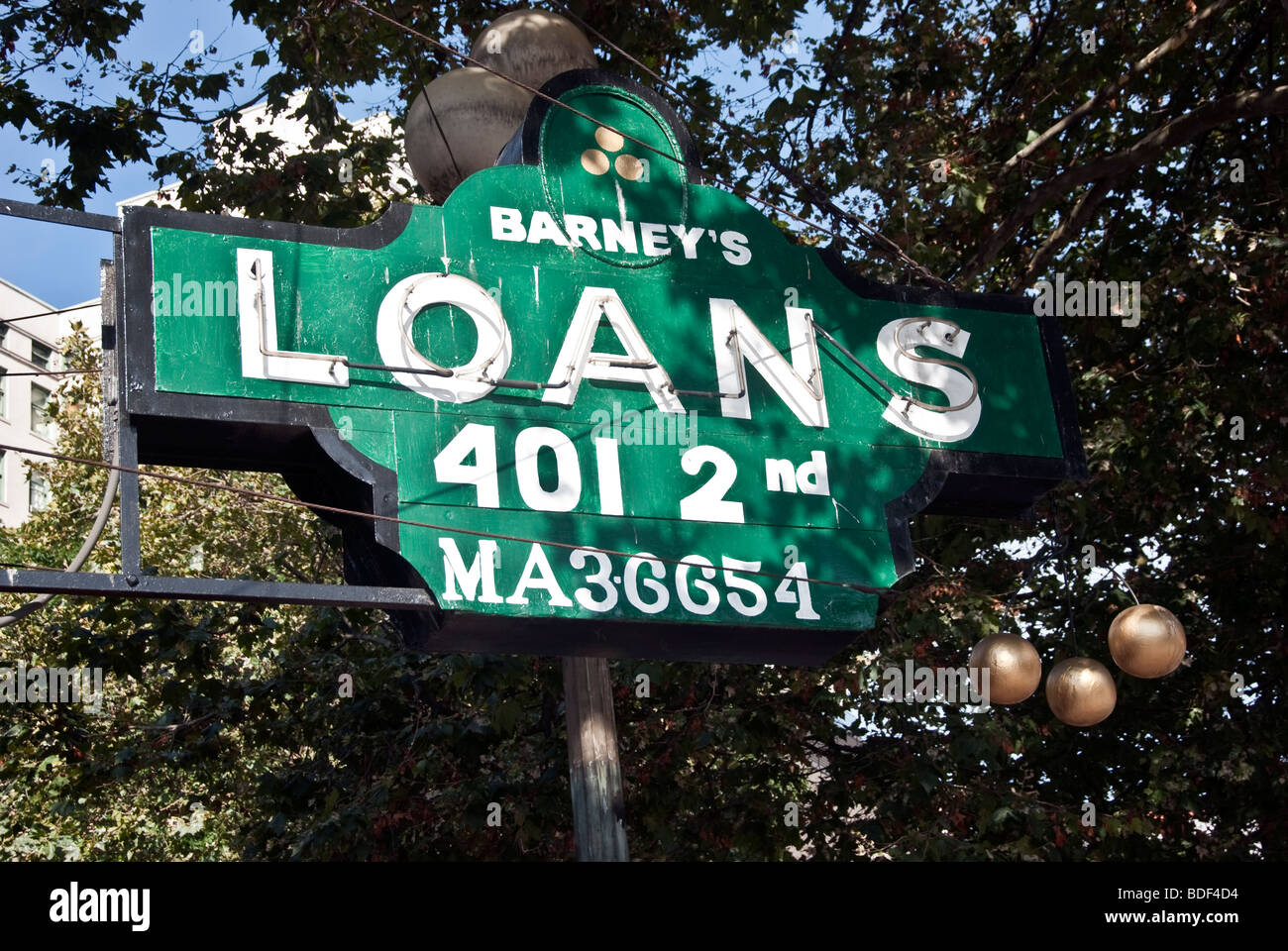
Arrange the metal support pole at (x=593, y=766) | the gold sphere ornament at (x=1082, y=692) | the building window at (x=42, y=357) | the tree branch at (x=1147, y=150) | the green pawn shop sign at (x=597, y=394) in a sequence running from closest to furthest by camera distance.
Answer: the green pawn shop sign at (x=597, y=394) → the metal support pole at (x=593, y=766) → the gold sphere ornament at (x=1082, y=692) → the tree branch at (x=1147, y=150) → the building window at (x=42, y=357)

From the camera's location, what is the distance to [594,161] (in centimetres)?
726

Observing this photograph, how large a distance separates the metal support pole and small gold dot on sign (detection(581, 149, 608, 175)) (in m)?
2.21

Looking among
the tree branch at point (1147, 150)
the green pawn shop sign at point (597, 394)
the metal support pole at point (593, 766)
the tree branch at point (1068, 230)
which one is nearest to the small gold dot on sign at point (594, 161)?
the green pawn shop sign at point (597, 394)

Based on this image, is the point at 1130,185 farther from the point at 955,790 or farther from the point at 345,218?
the point at 345,218

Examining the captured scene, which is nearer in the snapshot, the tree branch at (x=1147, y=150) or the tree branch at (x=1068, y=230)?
the tree branch at (x=1147, y=150)

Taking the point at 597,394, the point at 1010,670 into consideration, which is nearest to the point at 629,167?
the point at 597,394

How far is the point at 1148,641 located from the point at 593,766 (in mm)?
2754

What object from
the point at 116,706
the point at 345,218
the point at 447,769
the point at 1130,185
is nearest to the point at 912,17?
the point at 1130,185

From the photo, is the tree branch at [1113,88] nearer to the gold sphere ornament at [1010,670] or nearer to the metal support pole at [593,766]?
the gold sphere ornament at [1010,670]

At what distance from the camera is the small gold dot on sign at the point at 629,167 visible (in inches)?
288

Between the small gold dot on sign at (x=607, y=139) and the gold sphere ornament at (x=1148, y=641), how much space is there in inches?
132

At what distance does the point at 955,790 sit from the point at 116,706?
11.1 meters

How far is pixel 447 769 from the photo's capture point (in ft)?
39.3

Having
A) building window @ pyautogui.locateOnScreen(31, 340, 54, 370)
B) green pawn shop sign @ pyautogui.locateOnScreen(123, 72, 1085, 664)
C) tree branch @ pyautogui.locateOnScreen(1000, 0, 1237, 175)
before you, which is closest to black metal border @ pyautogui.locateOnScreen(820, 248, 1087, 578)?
green pawn shop sign @ pyautogui.locateOnScreen(123, 72, 1085, 664)
